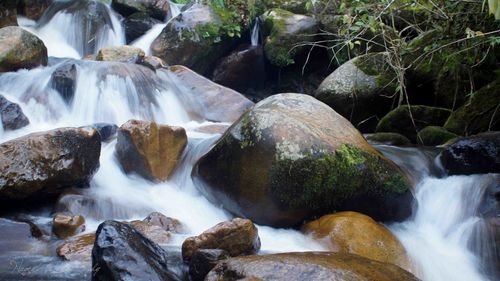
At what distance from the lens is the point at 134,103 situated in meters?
8.58

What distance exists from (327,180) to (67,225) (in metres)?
2.52

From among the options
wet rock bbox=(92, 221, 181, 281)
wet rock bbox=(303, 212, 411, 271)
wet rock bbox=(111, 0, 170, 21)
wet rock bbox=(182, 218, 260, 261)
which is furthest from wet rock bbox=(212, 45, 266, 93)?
wet rock bbox=(92, 221, 181, 281)

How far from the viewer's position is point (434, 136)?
706 centimetres

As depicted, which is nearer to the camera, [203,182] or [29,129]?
[203,182]

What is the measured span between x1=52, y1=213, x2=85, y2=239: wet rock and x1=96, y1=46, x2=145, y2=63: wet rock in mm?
6081

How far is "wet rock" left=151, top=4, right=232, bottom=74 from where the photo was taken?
11484mm

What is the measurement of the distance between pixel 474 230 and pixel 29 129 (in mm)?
5962

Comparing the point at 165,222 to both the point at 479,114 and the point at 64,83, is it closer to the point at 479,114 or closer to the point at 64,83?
the point at 64,83

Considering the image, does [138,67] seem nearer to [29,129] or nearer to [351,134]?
[29,129]

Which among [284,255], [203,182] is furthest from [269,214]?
[284,255]

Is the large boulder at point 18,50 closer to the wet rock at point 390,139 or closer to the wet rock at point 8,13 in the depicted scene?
the wet rock at point 8,13

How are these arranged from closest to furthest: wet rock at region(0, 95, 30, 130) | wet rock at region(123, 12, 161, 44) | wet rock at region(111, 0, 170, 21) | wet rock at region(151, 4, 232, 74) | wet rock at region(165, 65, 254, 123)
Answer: wet rock at region(0, 95, 30, 130) → wet rock at region(165, 65, 254, 123) → wet rock at region(151, 4, 232, 74) → wet rock at region(123, 12, 161, 44) → wet rock at region(111, 0, 170, 21)

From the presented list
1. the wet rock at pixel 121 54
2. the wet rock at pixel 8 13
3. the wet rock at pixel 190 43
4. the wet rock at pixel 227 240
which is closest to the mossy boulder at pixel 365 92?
the wet rock at pixel 190 43

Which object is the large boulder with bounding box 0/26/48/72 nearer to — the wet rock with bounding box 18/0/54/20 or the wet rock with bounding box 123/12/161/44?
the wet rock with bounding box 18/0/54/20
